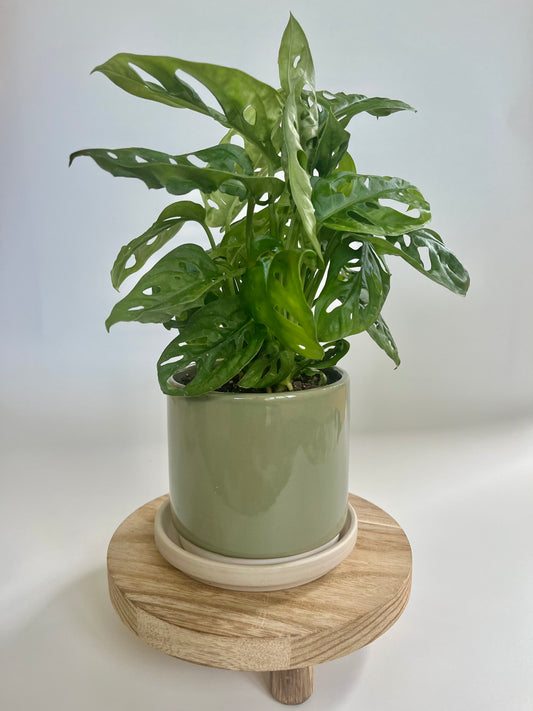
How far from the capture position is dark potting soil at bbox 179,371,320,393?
3.26 feet

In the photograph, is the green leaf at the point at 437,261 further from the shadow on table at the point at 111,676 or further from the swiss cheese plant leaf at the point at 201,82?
the shadow on table at the point at 111,676

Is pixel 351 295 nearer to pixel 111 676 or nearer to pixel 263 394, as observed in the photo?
pixel 263 394

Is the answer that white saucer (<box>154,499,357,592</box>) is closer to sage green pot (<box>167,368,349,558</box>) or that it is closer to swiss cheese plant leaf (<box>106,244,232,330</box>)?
sage green pot (<box>167,368,349,558</box>)

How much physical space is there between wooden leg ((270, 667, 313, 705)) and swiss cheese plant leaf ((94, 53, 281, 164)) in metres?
0.77

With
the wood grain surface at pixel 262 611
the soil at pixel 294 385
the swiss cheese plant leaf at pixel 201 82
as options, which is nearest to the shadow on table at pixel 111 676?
the wood grain surface at pixel 262 611

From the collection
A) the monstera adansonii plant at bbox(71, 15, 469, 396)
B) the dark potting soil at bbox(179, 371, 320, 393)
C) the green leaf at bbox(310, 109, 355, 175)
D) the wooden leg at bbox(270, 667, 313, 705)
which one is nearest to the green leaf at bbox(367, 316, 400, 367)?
the monstera adansonii plant at bbox(71, 15, 469, 396)

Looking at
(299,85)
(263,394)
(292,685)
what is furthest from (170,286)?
(292,685)

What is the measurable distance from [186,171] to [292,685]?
0.75m

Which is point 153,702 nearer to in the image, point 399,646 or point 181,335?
point 399,646

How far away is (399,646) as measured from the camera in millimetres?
1124

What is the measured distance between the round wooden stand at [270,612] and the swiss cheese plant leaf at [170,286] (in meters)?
0.38

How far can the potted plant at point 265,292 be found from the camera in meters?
0.79

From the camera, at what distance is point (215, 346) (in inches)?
34.7

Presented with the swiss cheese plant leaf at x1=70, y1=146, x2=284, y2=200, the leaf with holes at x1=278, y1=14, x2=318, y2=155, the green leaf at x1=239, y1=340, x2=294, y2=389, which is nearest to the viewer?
A: the swiss cheese plant leaf at x1=70, y1=146, x2=284, y2=200
